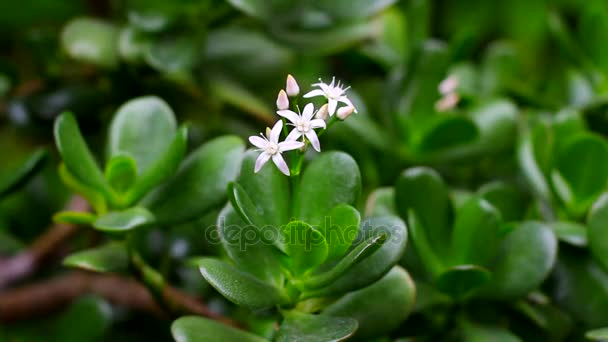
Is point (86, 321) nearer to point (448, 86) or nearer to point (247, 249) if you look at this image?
point (247, 249)

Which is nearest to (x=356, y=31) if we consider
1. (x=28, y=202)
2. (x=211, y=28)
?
(x=211, y=28)

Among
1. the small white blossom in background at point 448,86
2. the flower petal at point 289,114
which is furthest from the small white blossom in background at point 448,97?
the flower petal at point 289,114

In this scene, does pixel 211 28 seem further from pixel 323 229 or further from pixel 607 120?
pixel 607 120

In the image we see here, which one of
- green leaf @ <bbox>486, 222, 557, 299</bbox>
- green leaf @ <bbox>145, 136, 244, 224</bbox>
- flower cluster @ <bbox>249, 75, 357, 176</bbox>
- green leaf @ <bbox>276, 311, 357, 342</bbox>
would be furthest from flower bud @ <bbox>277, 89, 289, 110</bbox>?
green leaf @ <bbox>486, 222, 557, 299</bbox>

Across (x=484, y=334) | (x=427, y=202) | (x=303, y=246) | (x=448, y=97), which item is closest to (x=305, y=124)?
(x=303, y=246)

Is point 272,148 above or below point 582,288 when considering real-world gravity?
above
